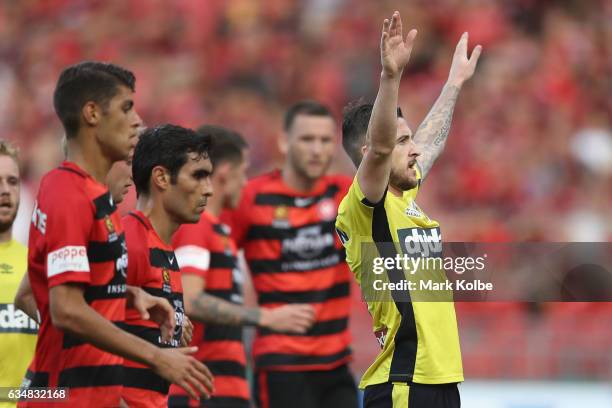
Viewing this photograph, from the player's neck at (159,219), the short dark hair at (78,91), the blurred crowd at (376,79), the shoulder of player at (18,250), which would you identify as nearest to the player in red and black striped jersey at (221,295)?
the shoulder of player at (18,250)

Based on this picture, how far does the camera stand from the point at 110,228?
15.3 ft

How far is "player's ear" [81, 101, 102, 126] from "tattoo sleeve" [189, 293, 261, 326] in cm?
229

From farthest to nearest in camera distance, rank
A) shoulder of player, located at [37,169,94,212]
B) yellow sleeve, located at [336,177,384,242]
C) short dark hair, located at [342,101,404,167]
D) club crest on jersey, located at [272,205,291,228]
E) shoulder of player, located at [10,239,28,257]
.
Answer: club crest on jersey, located at [272,205,291,228] → shoulder of player, located at [10,239,28,257] → short dark hair, located at [342,101,404,167] → yellow sleeve, located at [336,177,384,242] → shoulder of player, located at [37,169,94,212]

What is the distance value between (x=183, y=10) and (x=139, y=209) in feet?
35.3

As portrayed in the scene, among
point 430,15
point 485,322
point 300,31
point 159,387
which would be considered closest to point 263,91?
point 300,31

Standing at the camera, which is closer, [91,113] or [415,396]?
[91,113]

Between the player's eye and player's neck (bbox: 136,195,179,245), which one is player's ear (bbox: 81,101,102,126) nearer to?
Result: the player's eye

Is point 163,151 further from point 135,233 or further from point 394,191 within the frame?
point 394,191

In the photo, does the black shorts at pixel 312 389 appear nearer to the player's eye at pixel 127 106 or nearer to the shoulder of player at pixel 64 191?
the player's eye at pixel 127 106

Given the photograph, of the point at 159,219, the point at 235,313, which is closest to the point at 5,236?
the point at 159,219

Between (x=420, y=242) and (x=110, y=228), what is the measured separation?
1471mm

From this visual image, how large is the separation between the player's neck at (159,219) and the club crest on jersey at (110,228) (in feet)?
2.75

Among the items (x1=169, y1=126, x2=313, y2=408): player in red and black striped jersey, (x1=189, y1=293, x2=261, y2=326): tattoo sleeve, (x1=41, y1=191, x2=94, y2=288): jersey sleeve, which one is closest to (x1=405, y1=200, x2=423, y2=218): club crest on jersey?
Answer: (x1=169, y1=126, x2=313, y2=408): player in red and black striped jersey

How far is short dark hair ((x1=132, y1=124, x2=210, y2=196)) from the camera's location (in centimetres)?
554
